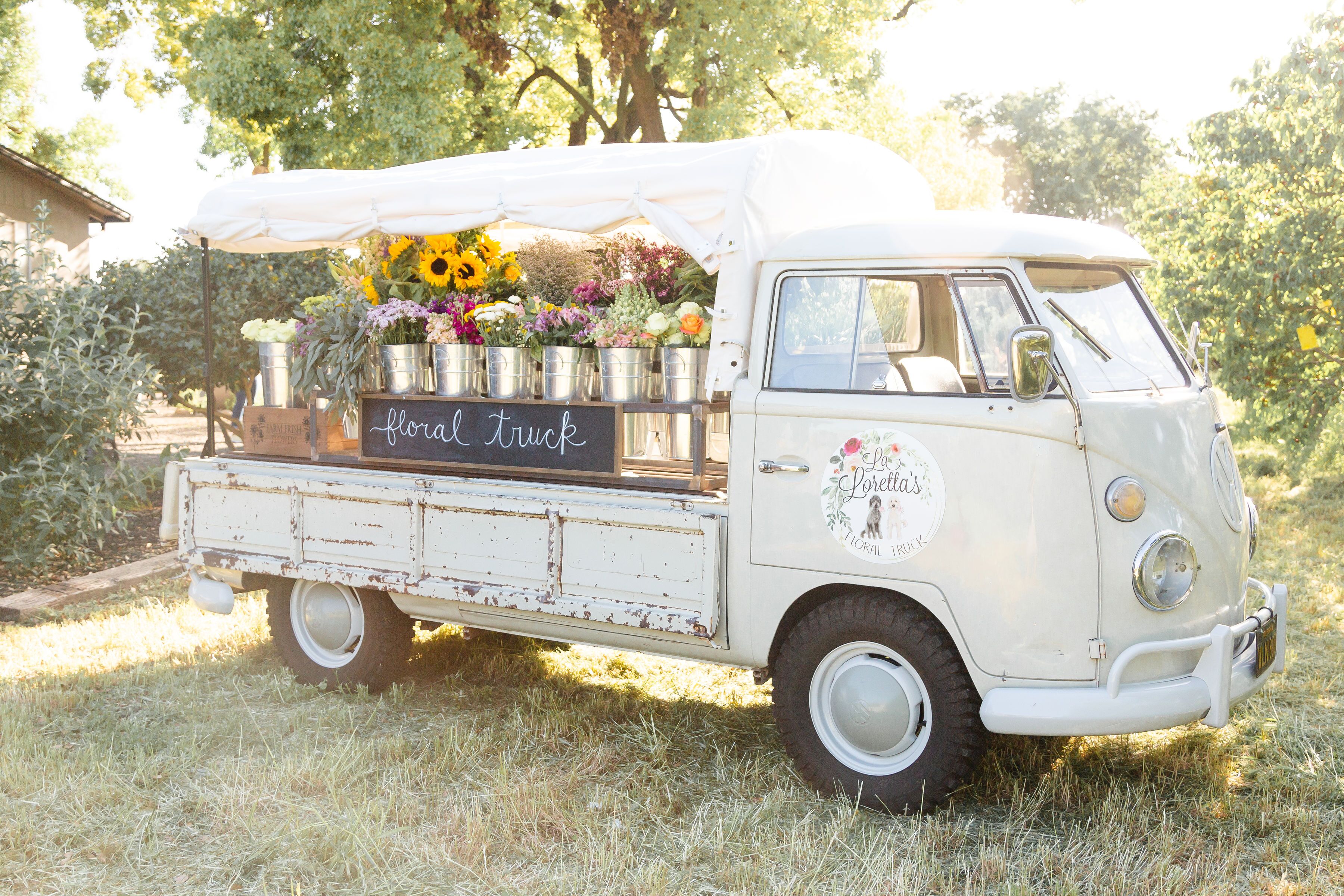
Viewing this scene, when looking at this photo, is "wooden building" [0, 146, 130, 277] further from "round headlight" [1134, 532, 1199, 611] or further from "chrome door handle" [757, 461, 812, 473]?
"round headlight" [1134, 532, 1199, 611]

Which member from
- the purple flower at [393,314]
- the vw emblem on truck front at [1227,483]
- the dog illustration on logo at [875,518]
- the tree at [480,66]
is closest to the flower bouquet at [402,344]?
the purple flower at [393,314]

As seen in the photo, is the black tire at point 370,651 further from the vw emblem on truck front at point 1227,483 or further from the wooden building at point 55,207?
the wooden building at point 55,207

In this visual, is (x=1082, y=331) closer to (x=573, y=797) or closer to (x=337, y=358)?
(x=573, y=797)

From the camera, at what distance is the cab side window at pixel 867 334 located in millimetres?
4297

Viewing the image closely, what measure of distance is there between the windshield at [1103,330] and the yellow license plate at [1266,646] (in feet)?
3.26

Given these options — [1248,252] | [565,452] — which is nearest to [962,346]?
[565,452]

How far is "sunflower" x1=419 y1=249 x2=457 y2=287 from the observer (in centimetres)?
598

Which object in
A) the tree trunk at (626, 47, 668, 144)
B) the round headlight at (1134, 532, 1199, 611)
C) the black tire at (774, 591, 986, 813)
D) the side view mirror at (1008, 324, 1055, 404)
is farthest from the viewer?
the tree trunk at (626, 47, 668, 144)

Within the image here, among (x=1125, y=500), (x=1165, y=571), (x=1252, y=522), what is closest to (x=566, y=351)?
(x=1125, y=500)

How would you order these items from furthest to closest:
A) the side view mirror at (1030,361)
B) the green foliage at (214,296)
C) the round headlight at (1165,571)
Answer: the green foliage at (214,296), the round headlight at (1165,571), the side view mirror at (1030,361)

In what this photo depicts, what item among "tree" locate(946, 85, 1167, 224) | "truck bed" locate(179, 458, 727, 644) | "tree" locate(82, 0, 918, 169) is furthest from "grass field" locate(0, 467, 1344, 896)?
"tree" locate(946, 85, 1167, 224)

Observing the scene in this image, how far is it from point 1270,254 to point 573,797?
9.17 m

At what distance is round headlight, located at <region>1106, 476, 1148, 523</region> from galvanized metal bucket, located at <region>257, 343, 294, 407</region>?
4144 millimetres

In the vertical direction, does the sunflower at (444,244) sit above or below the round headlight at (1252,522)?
above
